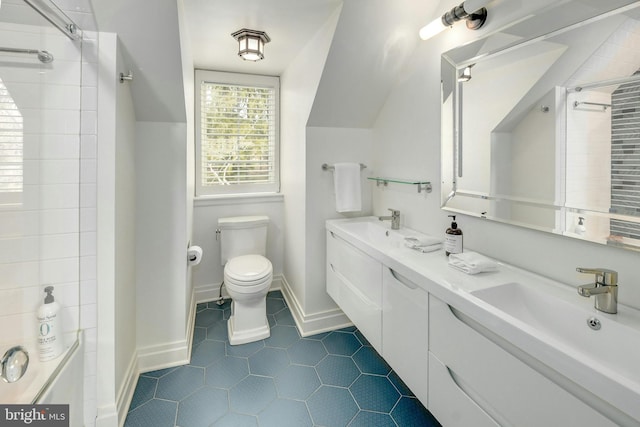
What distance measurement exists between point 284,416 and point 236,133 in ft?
7.76

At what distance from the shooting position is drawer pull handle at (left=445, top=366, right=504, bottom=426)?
99 cm

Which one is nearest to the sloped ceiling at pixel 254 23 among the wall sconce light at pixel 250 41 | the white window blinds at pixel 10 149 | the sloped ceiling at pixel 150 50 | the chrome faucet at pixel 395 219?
the wall sconce light at pixel 250 41

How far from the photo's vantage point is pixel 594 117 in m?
1.12

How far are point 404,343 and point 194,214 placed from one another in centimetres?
215

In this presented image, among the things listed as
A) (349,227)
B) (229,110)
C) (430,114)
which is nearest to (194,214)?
(229,110)

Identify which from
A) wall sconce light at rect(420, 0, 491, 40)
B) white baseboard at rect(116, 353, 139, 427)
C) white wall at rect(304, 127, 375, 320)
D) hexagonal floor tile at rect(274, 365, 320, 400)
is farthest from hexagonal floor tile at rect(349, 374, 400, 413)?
wall sconce light at rect(420, 0, 491, 40)

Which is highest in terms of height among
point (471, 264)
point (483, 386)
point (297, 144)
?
point (297, 144)

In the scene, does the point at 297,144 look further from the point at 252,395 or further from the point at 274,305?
the point at 252,395

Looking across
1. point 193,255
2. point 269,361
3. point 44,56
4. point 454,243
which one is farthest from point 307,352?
point 44,56

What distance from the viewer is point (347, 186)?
7.93ft

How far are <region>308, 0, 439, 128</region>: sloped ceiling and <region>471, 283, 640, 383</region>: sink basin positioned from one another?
1532 mm

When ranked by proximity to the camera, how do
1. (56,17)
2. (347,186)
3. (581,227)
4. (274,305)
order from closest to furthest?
(581,227), (56,17), (347,186), (274,305)

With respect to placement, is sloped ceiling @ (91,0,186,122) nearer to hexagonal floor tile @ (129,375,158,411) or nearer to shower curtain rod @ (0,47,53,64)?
shower curtain rod @ (0,47,53,64)

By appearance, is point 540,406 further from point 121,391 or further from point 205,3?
point 205,3
